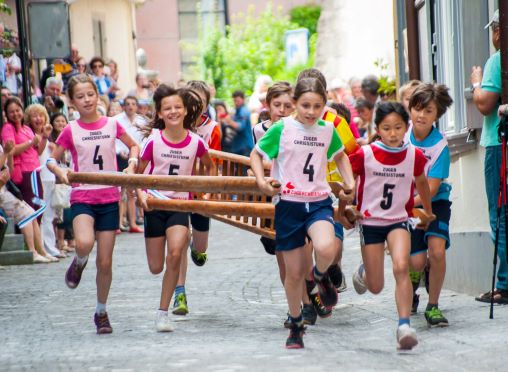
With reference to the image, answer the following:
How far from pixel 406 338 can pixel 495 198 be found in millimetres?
2659

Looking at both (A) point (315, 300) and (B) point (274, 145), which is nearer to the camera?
(B) point (274, 145)

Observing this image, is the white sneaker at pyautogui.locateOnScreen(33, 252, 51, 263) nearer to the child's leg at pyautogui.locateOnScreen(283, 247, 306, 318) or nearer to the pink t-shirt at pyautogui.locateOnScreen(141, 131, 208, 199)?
the pink t-shirt at pyautogui.locateOnScreen(141, 131, 208, 199)

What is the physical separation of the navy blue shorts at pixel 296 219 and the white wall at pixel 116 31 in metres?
29.6

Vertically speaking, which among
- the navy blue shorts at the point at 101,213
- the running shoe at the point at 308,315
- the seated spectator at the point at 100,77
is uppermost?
the seated spectator at the point at 100,77

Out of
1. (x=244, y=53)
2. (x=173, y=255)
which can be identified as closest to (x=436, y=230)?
(x=173, y=255)

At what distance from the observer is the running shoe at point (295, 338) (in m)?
9.32

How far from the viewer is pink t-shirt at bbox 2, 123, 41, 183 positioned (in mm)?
18000

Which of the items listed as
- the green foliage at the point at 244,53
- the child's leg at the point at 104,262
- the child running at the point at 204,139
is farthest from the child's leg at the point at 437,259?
the green foliage at the point at 244,53

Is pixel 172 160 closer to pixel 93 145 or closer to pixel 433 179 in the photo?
pixel 93 145

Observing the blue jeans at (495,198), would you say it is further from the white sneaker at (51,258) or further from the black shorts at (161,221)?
the white sneaker at (51,258)

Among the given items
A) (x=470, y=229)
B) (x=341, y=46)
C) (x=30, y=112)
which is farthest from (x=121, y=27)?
(x=470, y=229)

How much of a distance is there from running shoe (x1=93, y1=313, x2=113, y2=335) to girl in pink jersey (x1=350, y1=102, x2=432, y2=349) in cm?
201

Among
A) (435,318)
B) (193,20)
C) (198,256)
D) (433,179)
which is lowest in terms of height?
(435,318)

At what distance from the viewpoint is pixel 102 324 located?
417 inches
